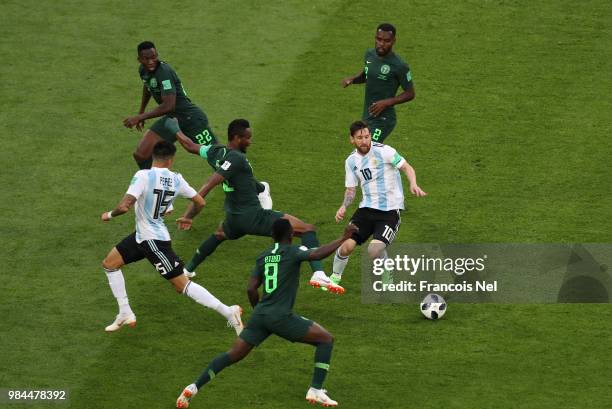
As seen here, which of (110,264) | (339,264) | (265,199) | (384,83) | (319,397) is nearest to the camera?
(319,397)

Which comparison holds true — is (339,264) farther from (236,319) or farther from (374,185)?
(236,319)

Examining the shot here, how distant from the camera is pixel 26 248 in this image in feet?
65.1

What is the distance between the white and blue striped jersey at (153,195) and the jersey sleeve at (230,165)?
0.89 meters

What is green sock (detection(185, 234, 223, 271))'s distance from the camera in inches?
736

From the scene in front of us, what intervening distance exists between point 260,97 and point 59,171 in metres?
4.44

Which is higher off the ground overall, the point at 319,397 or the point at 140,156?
the point at 140,156

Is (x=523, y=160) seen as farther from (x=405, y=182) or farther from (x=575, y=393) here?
(x=575, y=393)

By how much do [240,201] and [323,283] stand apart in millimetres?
1695

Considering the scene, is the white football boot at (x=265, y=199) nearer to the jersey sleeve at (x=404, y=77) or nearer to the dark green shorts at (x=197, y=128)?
the dark green shorts at (x=197, y=128)

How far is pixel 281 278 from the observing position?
15.1 m

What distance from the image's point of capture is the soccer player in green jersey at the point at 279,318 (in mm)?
15117

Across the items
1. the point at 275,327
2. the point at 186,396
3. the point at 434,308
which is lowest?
the point at 186,396

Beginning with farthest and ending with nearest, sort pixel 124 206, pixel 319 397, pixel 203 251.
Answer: pixel 203 251 < pixel 124 206 < pixel 319 397

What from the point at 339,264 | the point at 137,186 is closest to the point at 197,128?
the point at 339,264
